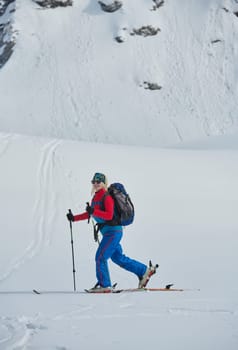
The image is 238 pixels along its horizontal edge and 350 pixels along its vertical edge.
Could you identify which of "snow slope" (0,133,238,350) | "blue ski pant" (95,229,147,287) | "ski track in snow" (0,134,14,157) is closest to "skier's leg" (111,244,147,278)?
"blue ski pant" (95,229,147,287)

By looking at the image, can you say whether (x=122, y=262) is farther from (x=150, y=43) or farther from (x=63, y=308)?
(x=150, y=43)

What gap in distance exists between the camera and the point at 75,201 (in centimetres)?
1455

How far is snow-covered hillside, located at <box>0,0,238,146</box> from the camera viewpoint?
5966 cm

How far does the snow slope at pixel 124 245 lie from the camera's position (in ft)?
14.9

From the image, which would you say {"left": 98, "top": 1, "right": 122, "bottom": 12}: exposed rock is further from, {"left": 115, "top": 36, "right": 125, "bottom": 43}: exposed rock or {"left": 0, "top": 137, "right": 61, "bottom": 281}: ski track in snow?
{"left": 0, "top": 137, "right": 61, "bottom": 281}: ski track in snow

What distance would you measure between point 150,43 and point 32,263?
64.9 metres

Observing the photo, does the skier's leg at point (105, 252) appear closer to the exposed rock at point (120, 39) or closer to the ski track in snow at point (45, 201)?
the ski track in snow at point (45, 201)

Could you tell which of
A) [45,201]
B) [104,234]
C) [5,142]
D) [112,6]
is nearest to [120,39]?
[112,6]

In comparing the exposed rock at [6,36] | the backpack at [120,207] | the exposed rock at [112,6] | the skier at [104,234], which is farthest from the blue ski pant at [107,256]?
the exposed rock at [112,6]

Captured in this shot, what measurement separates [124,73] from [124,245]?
57.2 meters

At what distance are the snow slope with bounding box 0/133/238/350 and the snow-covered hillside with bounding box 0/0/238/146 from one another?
3553 cm

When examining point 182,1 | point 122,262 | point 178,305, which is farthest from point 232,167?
point 182,1

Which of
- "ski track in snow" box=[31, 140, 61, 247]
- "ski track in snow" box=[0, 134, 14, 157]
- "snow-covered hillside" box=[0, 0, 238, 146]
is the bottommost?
"snow-covered hillside" box=[0, 0, 238, 146]

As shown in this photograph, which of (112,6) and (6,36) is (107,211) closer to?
(6,36)
